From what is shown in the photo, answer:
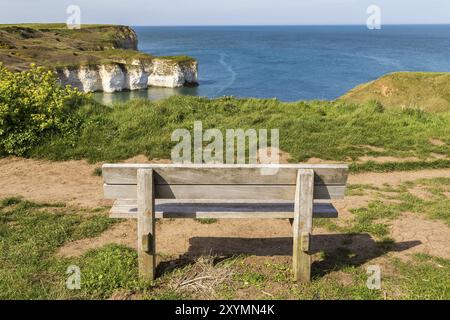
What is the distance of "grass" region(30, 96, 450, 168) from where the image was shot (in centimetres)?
1079

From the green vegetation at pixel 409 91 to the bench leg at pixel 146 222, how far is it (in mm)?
29383

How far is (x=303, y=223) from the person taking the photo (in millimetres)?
4789

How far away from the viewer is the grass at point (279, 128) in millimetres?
10789

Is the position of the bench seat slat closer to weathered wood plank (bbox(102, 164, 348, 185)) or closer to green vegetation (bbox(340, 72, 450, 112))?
weathered wood plank (bbox(102, 164, 348, 185))

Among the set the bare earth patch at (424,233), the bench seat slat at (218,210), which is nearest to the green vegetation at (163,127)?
the bare earth patch at (424,233)

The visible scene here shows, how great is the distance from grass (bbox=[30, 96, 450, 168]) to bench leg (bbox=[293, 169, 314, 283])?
5699 mm

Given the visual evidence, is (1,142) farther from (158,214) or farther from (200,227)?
(158,214)

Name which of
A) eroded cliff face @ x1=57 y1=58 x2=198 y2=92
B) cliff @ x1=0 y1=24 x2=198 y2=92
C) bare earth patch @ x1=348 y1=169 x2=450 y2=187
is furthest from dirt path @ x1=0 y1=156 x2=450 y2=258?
eroded cliff face @ x1=57 y1=58 x2=198 y2=92

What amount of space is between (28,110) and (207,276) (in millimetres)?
8473

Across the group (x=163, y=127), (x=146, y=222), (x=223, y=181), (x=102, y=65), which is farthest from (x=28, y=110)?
(x=102, y=65)

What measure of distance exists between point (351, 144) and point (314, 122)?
66.7 inches

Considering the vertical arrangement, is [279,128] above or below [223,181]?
below

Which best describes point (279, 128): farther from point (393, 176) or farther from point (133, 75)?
point (133, 75)

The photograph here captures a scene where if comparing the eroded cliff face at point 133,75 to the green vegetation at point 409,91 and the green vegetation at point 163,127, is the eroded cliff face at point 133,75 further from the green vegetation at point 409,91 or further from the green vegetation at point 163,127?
the green vegetation at point 163,127
